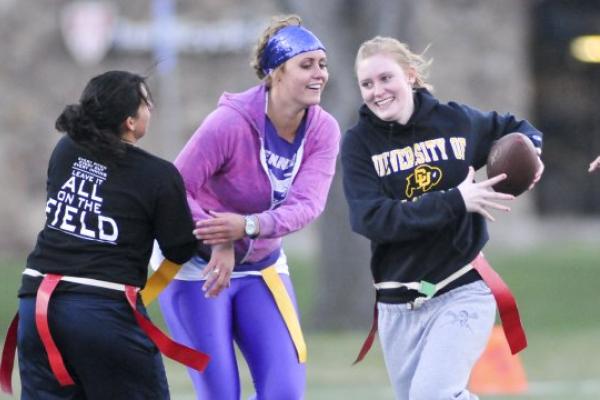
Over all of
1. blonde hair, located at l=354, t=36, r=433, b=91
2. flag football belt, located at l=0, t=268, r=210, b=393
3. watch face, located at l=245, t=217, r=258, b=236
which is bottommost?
flag football belt, located at l=0, t=268, r=210, b=393

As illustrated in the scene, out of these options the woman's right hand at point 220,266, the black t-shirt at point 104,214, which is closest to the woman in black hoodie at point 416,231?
the woman's right hand at point 220,266

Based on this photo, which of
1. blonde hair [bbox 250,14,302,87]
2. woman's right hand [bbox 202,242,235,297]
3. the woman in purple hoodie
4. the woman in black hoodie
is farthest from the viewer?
blonde hair [bbox 250,14,302,87]

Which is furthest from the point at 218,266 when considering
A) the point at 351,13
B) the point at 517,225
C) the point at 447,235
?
the point at 517,225

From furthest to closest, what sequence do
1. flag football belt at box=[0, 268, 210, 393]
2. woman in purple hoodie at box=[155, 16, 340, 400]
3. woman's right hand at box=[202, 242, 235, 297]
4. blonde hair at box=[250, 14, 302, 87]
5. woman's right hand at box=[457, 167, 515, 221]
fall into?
blonde hair at box=[250, 14, 302, 87], woman in purple hoodie at box=[155, 16, 340, 400], woman's right hand at box=[202, 242, 235, 297], woman's right hand at box=[457, 167, 515, 221], flag football belt at box=[0, 268, 210, 393]

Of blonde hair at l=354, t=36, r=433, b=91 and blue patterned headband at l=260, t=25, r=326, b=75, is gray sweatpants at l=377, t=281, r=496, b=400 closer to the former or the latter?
blonde hair at l=354, t=36, r=433, b=91

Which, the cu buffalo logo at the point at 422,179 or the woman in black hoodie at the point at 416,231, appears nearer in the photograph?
the woman in black hoodie at the point at 416,231

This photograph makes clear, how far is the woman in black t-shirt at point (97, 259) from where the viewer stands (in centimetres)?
586

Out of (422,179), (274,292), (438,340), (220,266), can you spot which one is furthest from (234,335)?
(422,179)

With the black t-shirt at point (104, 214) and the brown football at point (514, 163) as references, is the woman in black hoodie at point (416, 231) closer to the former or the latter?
the brown football at point (514, 163)

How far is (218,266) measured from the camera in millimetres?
6512

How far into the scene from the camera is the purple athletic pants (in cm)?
670

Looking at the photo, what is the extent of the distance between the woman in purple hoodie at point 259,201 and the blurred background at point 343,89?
7980 millimetres

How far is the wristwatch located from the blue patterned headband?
0.71m

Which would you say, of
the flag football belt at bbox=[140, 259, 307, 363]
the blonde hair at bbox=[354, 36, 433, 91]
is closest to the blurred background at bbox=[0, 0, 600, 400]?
the flag football belt at bbox=[140, 259, 307, 363]
